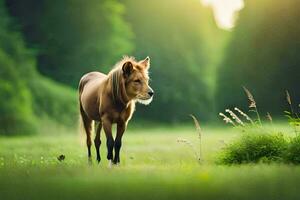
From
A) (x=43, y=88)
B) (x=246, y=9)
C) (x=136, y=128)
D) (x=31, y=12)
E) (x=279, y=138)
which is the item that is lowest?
(x=279, y=138)

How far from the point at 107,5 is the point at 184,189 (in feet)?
104

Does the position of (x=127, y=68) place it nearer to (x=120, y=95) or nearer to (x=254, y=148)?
(x=120, y=95)

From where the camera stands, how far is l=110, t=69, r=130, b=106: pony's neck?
1179 centimetres

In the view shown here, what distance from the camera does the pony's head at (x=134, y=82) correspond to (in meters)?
11.7

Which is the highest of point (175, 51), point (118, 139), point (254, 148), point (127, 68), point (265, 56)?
point (175, 51)

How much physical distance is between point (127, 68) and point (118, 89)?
1.25 ft

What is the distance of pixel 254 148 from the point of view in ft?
36.8

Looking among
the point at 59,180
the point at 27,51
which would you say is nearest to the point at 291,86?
the point at 27,51

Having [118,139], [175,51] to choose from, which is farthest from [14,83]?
[118,139]

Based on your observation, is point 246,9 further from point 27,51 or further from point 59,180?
point 59,180

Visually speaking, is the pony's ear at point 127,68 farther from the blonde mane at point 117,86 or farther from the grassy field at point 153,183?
the grassy field at point 153,183

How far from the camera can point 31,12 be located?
37.3 metres

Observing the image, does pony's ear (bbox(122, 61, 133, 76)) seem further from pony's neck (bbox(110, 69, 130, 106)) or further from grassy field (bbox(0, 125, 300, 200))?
grassy field (bbox(0, 125, 300, 200))

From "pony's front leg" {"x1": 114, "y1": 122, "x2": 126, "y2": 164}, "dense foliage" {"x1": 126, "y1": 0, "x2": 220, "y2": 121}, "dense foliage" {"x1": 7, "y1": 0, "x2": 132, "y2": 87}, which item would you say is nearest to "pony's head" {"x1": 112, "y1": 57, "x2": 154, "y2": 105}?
"pony's front leg" {"x1": 114, "y1": 122, "x2": 126, "y2": 164}
